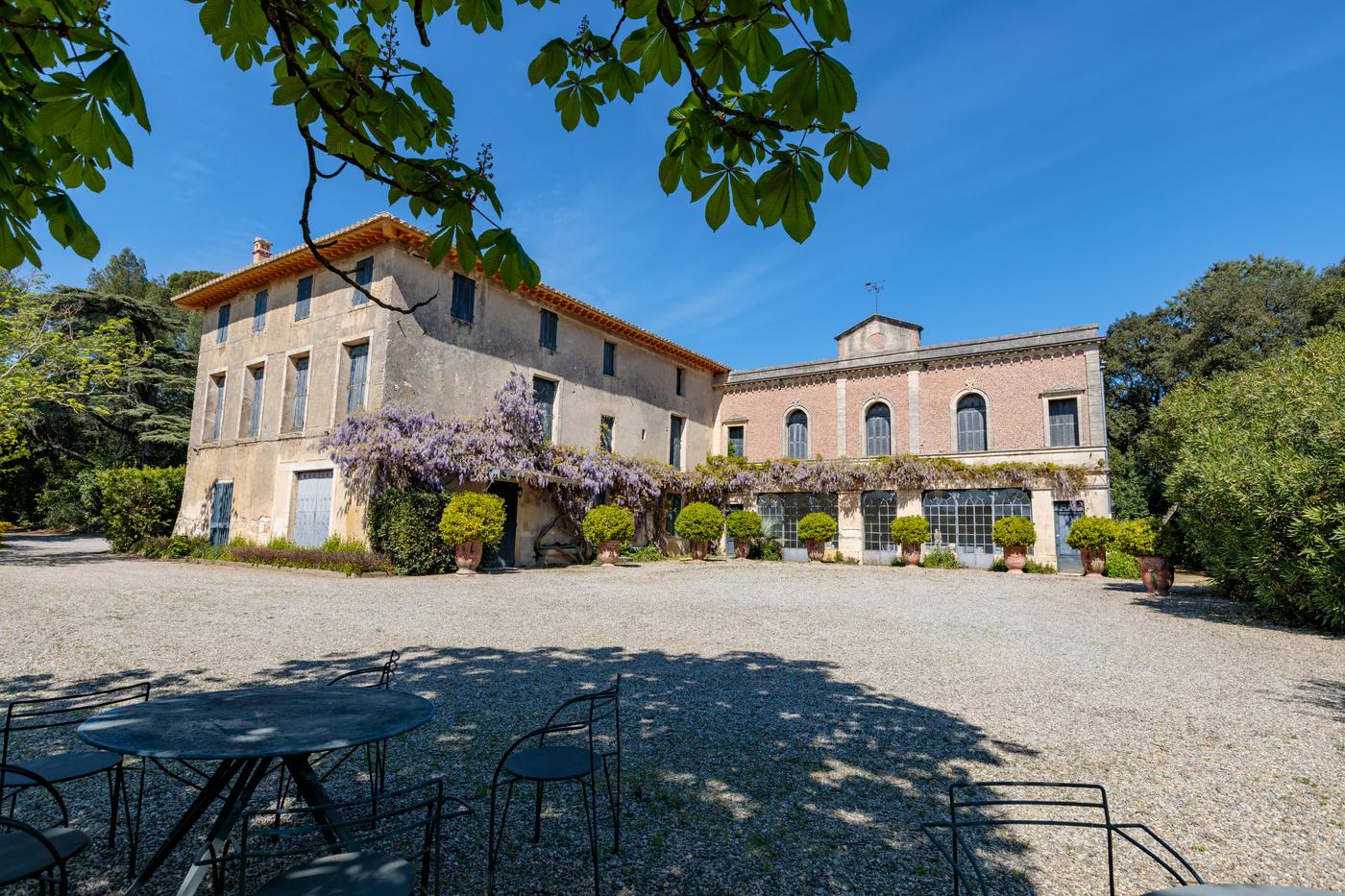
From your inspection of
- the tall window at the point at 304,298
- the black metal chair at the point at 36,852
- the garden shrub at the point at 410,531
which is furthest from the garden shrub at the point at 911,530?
the black metal chair at the point at 36,852

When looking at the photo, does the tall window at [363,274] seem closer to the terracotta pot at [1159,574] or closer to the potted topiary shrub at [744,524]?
the potted topiary shrub at [744,524]

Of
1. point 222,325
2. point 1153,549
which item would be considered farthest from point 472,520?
point 1153,549

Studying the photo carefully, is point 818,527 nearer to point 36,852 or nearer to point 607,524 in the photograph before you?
point 607,524

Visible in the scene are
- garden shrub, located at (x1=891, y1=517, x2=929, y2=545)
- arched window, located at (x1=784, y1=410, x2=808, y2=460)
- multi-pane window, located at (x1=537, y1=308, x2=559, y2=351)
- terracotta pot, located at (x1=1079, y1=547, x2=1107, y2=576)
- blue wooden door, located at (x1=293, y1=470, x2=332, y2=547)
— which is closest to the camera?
blue wooden door, located at (x1=293, y1=470, x2=332, y2=547)

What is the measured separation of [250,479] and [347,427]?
4.15 metres

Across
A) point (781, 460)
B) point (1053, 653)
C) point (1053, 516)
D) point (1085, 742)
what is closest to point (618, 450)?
point (781, 460)

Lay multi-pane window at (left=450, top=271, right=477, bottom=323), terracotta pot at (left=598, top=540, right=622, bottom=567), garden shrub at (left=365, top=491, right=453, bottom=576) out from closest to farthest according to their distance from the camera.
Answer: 1. garden shrub at (left=365, top=491, right=453, bottom=576)
2. multi-pane window at (left=450, top=271, right=477, bottom=323)
3. terracotta pot at (left=598, top=540, right=622, bottom=567)

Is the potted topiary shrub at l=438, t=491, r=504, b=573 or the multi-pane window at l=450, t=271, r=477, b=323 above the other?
the multi-pane window at l=450, t=271, r=477, b=323

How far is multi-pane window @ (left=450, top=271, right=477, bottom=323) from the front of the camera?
48.0 feet

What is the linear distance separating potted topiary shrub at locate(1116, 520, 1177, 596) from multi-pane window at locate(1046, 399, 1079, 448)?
5.95m

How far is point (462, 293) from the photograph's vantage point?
14.8 m

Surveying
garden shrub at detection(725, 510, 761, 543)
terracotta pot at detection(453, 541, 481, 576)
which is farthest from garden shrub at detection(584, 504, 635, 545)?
garden shrub at detection(725, 510, 761, 543)

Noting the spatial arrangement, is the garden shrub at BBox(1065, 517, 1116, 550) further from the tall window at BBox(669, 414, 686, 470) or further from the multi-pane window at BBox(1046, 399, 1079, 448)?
the tall window at BBox(669, 414, 686, 470)

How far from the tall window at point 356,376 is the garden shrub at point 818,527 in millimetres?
11885
